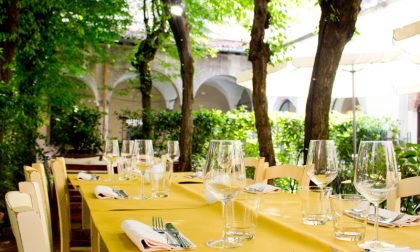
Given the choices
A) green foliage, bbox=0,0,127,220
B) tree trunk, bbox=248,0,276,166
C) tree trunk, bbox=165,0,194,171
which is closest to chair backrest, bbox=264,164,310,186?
tree trunk, bbox=248,0,276,166

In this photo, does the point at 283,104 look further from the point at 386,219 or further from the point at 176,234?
the point at 176,234

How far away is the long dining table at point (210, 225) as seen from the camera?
1.39m

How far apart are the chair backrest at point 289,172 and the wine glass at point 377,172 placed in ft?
4.47

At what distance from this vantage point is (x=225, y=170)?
4.32 ft

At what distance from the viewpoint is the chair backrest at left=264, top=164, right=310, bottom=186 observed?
282cm

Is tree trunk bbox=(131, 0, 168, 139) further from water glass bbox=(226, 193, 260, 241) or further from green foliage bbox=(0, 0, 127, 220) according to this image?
water glass bbox=(226, 193, 260, 241)

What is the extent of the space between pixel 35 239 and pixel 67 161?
4.05 meters

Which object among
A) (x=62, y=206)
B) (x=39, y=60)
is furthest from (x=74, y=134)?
(x=62, y=206)

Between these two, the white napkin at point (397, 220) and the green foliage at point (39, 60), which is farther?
the green foliage at point (39, 60)

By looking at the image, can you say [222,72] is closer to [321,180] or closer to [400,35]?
[400,35]

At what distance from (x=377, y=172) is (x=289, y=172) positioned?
1.64m

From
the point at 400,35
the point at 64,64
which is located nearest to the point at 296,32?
the point at 64,64

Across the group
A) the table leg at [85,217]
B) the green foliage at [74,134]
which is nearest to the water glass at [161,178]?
the table leg at [85,217]

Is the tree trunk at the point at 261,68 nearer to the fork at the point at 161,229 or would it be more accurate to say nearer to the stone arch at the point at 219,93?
the fork at the point at 161,229
